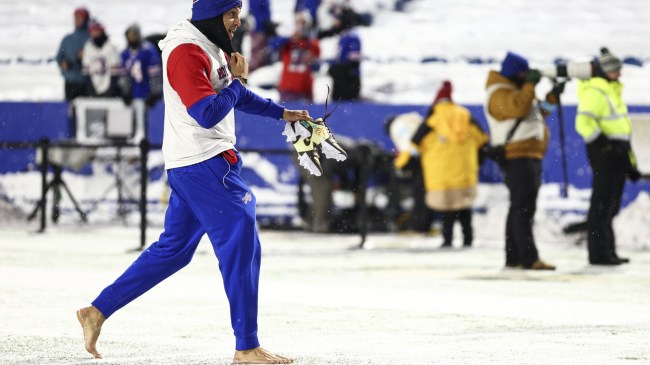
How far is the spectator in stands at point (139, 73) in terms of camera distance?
18719 mm

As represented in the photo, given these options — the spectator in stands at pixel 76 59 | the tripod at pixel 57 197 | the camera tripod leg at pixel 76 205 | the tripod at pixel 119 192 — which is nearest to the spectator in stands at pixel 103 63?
the spectator in stands at pixel 76 59

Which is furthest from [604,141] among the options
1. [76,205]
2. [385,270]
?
[76,205]

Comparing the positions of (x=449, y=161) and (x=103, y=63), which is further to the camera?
(x=103, y=63)

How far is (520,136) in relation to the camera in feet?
41.8

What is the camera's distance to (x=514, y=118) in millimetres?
12766

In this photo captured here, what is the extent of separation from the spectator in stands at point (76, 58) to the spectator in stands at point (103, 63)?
0.34 m

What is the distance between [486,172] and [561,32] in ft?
14.2

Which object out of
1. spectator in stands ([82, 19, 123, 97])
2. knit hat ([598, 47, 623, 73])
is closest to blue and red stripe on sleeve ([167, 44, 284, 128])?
knit hat ([598, 47, 623, 73])

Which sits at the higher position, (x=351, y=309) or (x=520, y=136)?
(x=520, y=136)

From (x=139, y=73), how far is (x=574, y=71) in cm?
740

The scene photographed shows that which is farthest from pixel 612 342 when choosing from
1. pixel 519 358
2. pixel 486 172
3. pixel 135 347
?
pixel 486 172

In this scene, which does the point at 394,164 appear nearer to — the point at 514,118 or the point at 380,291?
the point at 514,118

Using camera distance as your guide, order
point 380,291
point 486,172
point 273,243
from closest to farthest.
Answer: point 380,291, point 273,243, point 486,172

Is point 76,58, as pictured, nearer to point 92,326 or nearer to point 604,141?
point 604,141
